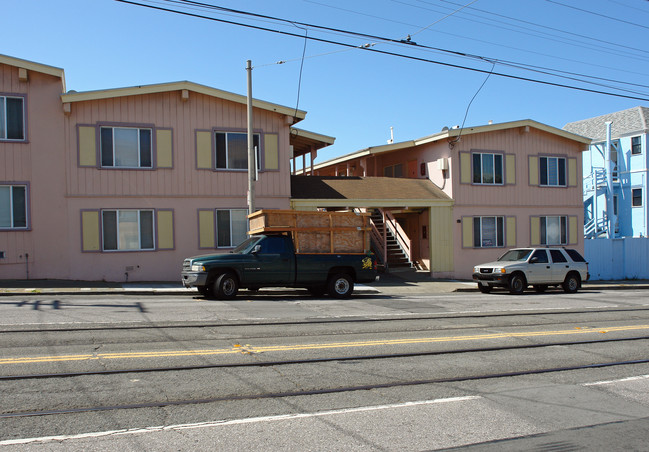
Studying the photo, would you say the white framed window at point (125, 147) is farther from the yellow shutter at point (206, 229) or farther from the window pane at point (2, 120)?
the window pane at point (2, 120)

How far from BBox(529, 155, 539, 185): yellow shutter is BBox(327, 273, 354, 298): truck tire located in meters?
15.3

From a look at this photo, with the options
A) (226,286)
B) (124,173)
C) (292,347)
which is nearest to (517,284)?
(226,286)

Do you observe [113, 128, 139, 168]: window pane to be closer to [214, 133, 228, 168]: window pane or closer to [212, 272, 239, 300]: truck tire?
[214, 133, 228, 168]: window pane

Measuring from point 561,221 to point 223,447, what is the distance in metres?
28.0

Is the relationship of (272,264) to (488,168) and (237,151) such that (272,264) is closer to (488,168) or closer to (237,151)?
(237,151)

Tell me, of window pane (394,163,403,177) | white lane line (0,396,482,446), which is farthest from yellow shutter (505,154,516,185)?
white lane line (0,396,482,446)

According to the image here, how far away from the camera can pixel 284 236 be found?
17109mm

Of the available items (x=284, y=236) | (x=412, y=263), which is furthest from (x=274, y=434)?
(x=412, y=263)

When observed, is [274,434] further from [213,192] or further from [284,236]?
[213,192]

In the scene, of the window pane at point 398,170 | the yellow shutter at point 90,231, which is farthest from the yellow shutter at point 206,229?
the window pane at point 398,170

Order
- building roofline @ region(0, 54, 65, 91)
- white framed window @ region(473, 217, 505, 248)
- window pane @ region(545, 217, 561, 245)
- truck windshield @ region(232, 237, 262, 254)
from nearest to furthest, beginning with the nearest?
1. truck windshield @ region(232, 237, 262, 254)
2. building roofline @ region(0, 54, 65, 91)
3. white framed window @ region(473, 217, 505, 248)
4. window pane @ region(545, 217, 561, 245)

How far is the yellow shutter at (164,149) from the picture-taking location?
22.3 m

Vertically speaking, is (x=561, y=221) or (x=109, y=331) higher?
(x=561, y=221)

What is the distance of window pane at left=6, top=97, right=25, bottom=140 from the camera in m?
20.5
